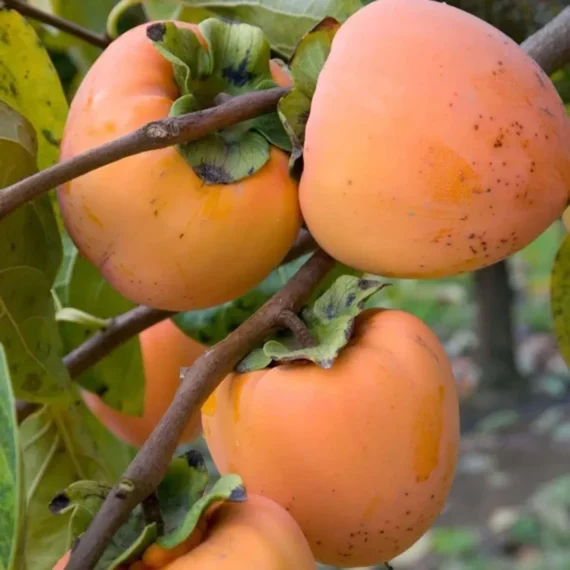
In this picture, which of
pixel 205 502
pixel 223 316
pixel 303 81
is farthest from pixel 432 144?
pixel 223 316

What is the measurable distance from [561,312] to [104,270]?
0.41 meters

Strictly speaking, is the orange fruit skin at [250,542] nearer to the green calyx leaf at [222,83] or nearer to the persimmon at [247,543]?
the persimmon at [247,543]

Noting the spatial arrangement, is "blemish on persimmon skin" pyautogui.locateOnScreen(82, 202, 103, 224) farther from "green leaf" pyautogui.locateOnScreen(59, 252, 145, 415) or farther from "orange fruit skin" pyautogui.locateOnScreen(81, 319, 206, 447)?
"orange fruit skin" pyautogui.locateOnScreen(81, 319, 206, 447)

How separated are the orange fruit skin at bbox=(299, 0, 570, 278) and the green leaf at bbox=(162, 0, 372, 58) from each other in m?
0.15

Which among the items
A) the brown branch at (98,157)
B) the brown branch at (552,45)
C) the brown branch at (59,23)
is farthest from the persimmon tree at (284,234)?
the brown branch at (59,23)

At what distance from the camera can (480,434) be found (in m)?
3.35

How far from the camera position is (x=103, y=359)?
808 millimetres

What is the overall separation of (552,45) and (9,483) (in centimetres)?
48

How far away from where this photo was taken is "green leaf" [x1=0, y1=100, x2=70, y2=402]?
Result: 22.7 inches

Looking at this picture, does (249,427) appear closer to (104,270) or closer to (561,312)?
(104,270)

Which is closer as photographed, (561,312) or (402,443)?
(402,443)

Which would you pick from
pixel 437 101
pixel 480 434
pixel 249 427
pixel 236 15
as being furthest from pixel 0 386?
pixel 480 434

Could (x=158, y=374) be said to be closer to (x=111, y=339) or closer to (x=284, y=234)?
(x=111, y=339)

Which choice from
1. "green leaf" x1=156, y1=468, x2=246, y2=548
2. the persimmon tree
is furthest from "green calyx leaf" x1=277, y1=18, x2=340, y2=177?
"green leaf" x1=156, y1=468, x2=246, y2=548
